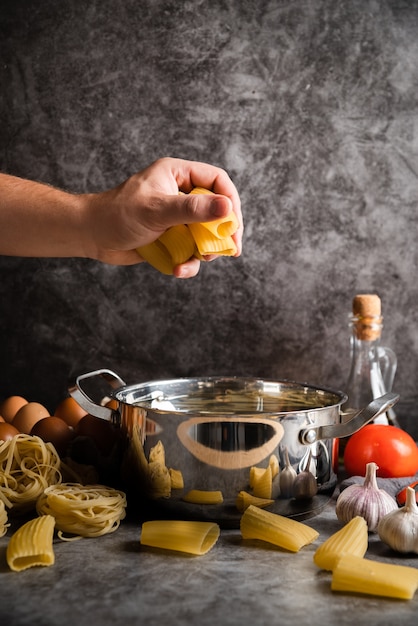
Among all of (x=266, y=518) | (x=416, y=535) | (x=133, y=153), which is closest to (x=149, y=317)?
(x=133, y=153)

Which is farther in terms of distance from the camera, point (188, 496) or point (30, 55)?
point (30, 55)

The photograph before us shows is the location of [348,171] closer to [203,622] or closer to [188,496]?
[188,496]

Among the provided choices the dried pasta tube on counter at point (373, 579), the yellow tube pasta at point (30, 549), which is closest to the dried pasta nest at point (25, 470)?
the yellow tube pasta at point (30, 549)

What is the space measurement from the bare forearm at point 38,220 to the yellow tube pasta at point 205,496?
50cm

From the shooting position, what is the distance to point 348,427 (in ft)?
3.49

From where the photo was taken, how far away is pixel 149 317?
166 cm

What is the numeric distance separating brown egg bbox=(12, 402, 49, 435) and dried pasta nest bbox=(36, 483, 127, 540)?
33 centimetres

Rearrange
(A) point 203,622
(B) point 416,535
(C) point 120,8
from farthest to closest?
(C) point 120,8 < (B) point 416,535 < (A) point 203,622

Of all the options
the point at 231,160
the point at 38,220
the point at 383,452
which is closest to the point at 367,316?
the point at 383,452

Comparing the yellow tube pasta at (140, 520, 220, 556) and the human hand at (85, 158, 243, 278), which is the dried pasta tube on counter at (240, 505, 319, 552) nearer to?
the yellow tube pasta at (140, 520, 220, 556)

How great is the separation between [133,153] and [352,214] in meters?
0.50

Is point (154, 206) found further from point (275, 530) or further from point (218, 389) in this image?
point (275, 530)

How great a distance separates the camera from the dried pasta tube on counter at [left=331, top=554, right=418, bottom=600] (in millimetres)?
831

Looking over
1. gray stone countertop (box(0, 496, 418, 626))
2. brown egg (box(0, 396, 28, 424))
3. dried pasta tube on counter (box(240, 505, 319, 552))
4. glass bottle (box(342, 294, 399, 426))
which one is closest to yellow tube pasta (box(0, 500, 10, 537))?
gray stone countertop (box(0, 496, 418, 626))
